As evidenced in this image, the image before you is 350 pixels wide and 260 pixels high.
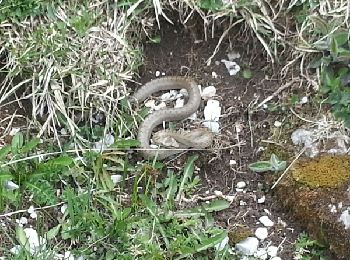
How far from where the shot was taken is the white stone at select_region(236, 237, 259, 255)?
4146mm

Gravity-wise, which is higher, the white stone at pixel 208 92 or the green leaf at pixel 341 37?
the green leaf at pixel 341 37

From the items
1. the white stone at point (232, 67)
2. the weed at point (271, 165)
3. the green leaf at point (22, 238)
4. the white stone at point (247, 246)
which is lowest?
the white stone at point (247, 246)

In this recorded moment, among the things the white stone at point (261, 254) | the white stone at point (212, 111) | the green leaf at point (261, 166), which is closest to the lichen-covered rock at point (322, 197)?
the green leaf at point (261, 166)

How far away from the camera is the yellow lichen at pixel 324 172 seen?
14.1 feet

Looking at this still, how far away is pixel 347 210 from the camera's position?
4.19 m

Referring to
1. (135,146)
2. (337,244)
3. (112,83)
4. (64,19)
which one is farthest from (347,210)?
(64,19)

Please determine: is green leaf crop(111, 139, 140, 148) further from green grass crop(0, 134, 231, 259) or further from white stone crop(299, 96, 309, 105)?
white stone crop(299, 96, 309, 105)

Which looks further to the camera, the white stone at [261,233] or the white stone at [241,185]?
the white stone at [241,185]

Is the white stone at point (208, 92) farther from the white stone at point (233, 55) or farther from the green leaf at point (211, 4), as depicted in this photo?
the green leaf at point (211, 4)

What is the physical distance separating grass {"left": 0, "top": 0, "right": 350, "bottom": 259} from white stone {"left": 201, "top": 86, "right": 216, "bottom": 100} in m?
0.35

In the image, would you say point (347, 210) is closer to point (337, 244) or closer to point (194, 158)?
point (337, 244)

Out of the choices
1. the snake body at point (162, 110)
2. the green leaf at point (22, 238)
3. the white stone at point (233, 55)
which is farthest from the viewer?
the white stone at point (233, 55)

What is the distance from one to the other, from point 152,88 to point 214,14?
60cm

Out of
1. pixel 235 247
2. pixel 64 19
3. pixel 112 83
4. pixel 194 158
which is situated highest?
pixel 64 19
